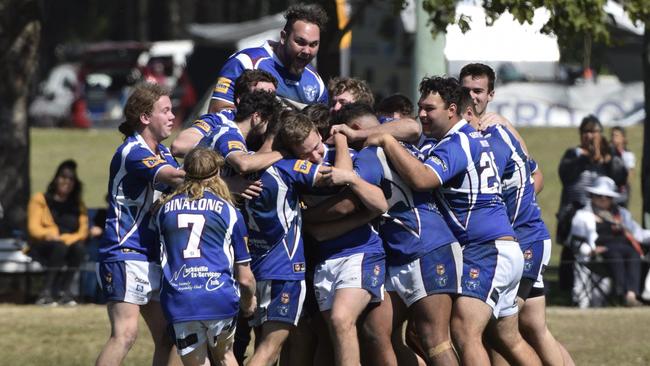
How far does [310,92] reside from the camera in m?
9.33

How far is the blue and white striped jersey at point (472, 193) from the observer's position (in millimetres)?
8312

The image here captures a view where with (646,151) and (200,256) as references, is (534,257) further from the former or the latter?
(646,151)

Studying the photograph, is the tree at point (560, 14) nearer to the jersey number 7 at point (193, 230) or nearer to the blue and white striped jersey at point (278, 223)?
the blue and white striped jersey at point (278, 223)

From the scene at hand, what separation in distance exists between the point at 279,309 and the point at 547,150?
2018 centimetres

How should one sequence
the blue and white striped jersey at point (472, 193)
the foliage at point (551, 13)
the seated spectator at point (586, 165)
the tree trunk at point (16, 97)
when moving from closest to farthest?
the blue and white striped jersey at point (472, 193) < the foliage at point (551, 13) < the seated spectator at point (586, 165) < the tree trunk at point (16, 97)

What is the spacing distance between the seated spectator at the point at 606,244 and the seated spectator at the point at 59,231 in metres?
5.23

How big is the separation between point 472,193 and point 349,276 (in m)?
0.90

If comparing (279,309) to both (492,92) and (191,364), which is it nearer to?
(191,364)

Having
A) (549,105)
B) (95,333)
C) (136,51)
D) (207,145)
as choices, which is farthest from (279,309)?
(136,51)

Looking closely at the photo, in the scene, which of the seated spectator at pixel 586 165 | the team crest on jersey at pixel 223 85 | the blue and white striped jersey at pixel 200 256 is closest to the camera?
the blue and white striped jersey at pixel 200 256

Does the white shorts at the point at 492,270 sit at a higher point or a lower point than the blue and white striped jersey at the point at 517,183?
lower

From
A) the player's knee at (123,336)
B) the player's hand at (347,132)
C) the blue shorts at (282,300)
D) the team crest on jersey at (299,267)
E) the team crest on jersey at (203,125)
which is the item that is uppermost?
the team crest on jersey at (203,125)

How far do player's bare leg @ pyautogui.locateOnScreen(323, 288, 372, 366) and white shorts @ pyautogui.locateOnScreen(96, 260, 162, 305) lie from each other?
3.64ft

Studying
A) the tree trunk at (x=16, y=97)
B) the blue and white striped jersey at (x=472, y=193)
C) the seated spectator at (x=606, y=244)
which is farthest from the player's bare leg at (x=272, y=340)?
the tree trunk at (x=16, y=97)
